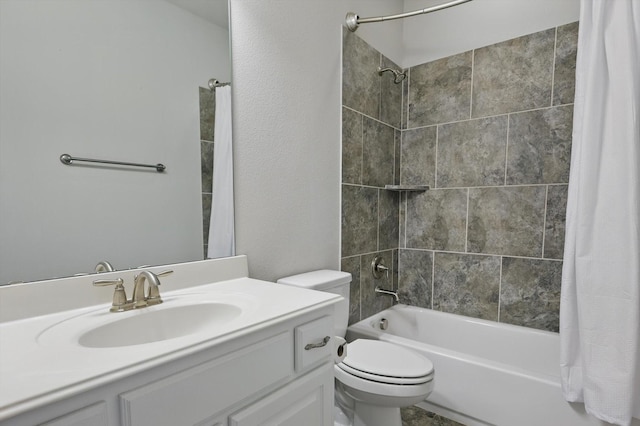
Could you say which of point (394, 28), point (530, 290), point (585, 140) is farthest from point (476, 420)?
point (394, 28)

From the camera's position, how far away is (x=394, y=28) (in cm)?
235

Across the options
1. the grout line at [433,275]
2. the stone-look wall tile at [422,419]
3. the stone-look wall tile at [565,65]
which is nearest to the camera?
the stone-look wall tile at [422,419]

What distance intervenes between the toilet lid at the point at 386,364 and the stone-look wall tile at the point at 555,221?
1.09 metres

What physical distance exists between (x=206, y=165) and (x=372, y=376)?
1.07 m

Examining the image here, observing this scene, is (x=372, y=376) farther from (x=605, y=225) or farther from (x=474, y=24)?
(x=474, y=24)

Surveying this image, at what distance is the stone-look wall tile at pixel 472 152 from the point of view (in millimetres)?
2068

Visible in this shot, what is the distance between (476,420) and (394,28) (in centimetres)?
248

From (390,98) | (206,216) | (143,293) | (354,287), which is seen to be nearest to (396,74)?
(390,98)

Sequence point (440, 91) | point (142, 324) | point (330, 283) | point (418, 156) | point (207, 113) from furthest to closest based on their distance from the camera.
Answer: point (418, 156) < point (440, 91) < point (330, 283) < point (207, 113) < point (142, 324)

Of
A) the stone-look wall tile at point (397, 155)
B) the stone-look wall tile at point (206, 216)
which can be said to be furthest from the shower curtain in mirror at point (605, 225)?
the stone-look wall tile at point (206, 216)

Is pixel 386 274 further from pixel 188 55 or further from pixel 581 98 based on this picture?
pixel 188 55

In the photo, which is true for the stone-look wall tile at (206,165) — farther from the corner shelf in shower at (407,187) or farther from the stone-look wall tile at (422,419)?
the stone-look wall tile at (422,419)

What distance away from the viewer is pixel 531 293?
1.97 metres

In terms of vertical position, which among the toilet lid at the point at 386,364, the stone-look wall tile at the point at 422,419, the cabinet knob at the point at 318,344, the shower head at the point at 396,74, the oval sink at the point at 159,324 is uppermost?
the shower head at the point at 396,74
